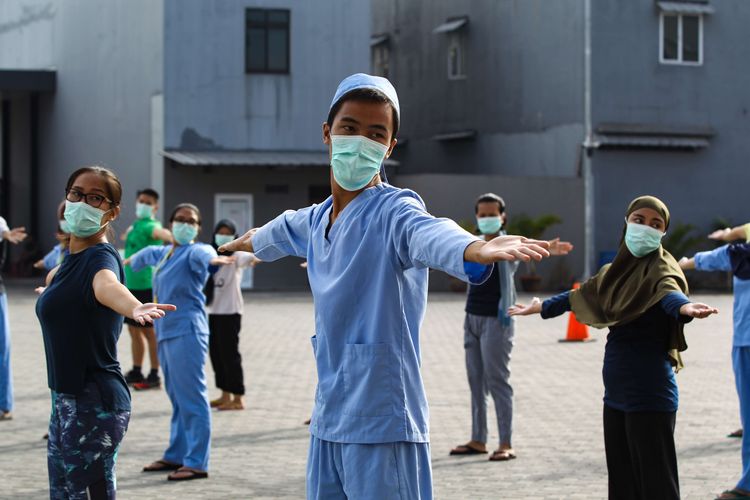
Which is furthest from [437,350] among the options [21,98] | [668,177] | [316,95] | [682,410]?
[21,98]

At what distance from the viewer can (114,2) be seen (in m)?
33.3

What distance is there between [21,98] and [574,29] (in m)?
18.5

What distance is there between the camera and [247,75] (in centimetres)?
3128

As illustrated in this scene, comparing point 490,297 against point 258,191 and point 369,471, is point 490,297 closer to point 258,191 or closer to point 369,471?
point 369,471

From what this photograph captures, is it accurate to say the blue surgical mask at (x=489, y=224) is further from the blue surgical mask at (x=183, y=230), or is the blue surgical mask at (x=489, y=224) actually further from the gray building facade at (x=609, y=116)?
the gray building facade at (x=609, y=116)

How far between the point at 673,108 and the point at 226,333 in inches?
916

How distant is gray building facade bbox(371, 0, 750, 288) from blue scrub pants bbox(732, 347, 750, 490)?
A: 930 inches

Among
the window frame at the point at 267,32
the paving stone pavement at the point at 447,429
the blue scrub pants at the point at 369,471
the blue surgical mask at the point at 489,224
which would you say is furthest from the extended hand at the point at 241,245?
the window frame at the point at 267,32

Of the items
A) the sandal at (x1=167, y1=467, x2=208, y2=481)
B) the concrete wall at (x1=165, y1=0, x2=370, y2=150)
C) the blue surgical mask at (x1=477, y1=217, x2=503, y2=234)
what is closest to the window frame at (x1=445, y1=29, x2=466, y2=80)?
the concrete wall at (x1=165, y1=0, x2=370, y2=150)

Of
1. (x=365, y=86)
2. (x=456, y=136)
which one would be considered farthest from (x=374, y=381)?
(x=456, y=136)

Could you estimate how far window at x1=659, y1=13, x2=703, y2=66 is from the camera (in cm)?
3297

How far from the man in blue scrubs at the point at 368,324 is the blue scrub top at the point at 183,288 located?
179 inches

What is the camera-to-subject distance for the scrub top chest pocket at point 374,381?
4043 mm

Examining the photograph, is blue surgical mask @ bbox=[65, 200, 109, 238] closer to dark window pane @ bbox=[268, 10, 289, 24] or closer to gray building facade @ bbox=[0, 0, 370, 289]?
gray building facade @ bbox=[0, 0, 370, 289]
